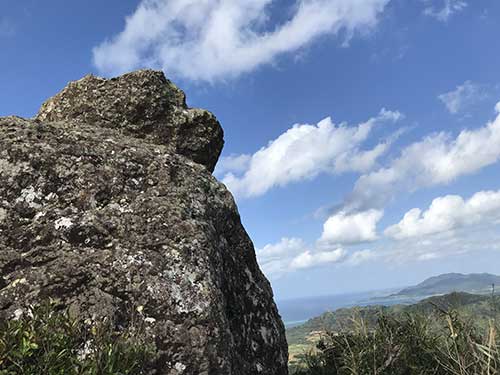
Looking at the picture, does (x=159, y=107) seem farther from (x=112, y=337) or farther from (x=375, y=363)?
(x=375, y=363)

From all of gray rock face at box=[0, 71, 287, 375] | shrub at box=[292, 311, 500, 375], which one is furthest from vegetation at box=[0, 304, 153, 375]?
shrub at box=[292, 311, 500, 375]

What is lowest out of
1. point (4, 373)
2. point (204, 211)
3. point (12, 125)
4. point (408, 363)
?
point (408, 363)

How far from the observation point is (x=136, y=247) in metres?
6.87

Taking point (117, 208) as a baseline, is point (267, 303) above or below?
below

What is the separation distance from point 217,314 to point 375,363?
13.0ft

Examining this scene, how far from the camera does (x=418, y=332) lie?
32.9 ft

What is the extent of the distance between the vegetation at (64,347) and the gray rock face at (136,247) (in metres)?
0.29

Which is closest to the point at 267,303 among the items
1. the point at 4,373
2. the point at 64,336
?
the point at 64,336

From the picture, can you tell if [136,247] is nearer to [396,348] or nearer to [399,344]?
[396,348]

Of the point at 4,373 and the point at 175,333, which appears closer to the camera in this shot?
the point at 4,373

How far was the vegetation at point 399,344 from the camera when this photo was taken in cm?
873

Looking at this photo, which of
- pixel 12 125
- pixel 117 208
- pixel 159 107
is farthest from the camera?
pixel 159 107

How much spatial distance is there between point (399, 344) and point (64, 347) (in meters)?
7.09

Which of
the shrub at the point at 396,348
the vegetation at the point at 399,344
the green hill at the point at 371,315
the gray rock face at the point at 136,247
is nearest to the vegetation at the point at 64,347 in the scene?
the gray rock face at the point at 136,247
